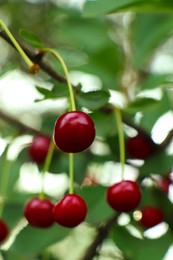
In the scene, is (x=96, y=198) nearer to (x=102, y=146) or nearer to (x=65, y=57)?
(x=102, y=146)

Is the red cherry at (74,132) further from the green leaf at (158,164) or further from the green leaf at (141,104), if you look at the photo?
the green leaf at (158,164)

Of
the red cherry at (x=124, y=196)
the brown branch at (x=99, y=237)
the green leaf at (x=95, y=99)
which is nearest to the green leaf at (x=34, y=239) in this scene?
the brown branch at (x=99, y=237)

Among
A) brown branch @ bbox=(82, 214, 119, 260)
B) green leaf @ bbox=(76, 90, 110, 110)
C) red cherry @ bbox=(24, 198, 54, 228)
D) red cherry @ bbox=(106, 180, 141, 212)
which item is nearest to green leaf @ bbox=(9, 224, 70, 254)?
brown branch @ bbox=(82, 214, 119, 260)

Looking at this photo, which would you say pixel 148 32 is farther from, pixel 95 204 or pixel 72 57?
pixel 72 57

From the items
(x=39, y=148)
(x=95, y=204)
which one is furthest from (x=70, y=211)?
(x=39, y=148)

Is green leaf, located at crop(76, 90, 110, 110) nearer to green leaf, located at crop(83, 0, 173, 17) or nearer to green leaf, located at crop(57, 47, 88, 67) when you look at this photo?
green leaf, located at crop(57, 47, 88, 67)

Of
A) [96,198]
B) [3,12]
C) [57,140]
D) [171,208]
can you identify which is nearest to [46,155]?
[96,198]
